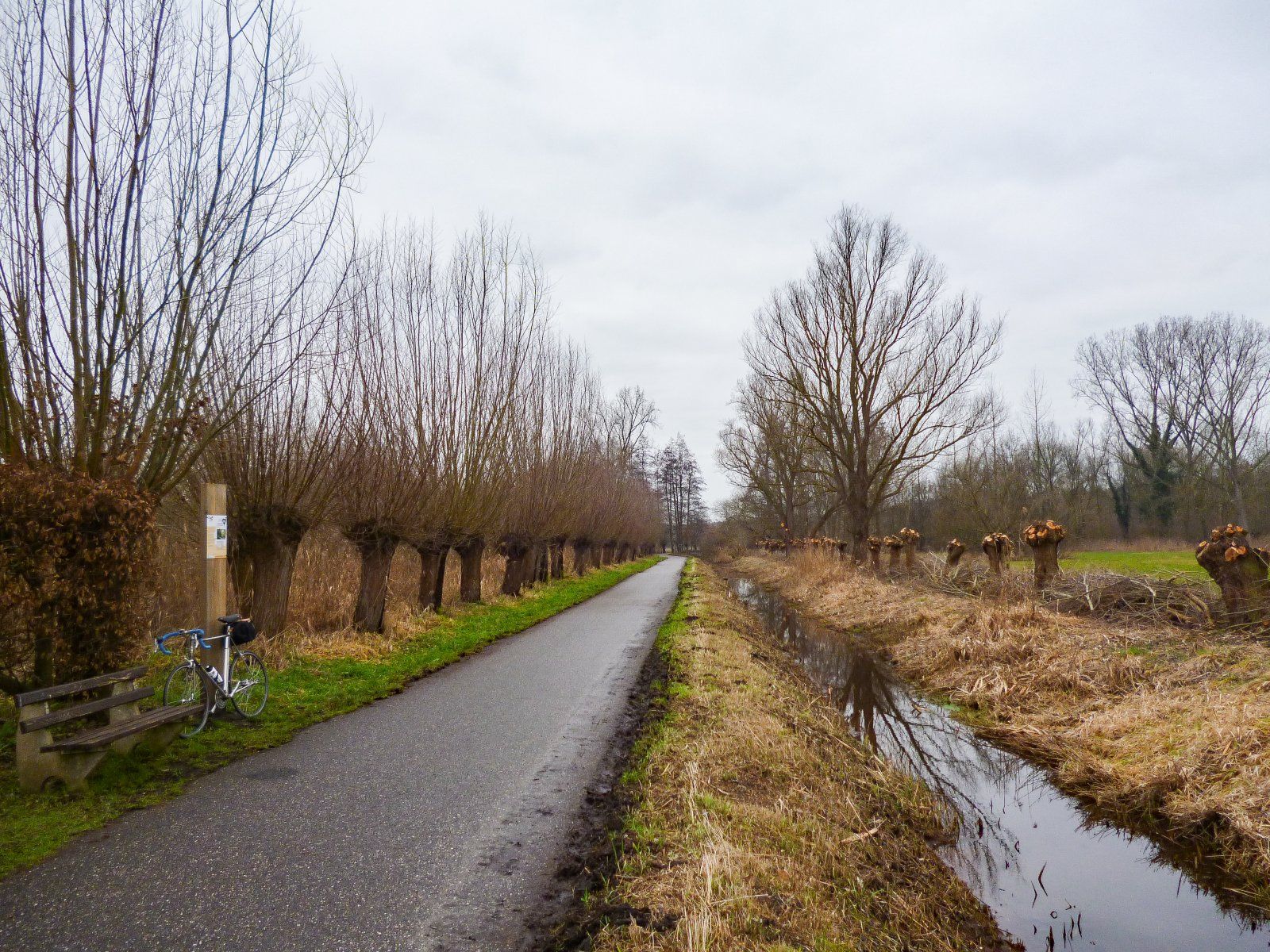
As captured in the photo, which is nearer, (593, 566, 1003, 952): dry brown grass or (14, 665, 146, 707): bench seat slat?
(593, 566, 1003, 952): dry brown grass

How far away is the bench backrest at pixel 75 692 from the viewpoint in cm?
444

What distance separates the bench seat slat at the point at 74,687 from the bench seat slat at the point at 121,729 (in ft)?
0.97

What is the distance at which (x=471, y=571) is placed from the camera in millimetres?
17328

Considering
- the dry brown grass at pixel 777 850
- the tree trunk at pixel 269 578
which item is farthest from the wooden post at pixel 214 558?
the dry brown grass at pixel 777 850

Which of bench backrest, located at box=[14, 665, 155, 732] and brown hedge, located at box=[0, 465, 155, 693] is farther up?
brown hedge, located at box=[0, 465, 155, 693]

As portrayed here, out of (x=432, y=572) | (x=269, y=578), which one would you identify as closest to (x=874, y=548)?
(x=432, y=572)

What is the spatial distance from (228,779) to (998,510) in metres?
32.4

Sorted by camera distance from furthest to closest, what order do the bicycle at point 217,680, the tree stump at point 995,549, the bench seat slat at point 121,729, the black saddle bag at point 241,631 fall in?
the tree stump at point 995,549 → the black saddle bag at point 241,631 → the bicycle at point 217,680 → the bench seat slat at point 121,729

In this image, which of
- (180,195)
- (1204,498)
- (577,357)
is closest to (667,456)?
(1204,498)

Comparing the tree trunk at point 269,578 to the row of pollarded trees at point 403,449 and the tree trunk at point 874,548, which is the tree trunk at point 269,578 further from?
the tree trunk at point 874,548

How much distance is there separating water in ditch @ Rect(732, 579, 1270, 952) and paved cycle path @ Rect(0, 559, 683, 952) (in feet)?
9.14

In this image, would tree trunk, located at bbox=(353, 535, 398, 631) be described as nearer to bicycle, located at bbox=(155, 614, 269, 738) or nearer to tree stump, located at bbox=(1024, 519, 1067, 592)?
bicycle, located at bbox=(155, 614, 269, 738)

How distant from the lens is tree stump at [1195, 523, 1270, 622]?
9.02 metres

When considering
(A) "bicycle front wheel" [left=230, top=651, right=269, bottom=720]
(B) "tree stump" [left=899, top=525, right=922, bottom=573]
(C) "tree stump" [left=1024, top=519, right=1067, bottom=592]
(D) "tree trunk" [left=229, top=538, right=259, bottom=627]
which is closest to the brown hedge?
(A) "bicycle front wheel" [left=230, top=651, right=269, bottom=720]
